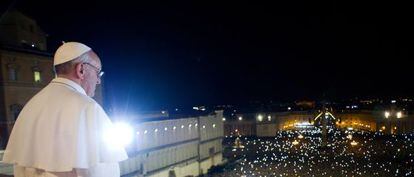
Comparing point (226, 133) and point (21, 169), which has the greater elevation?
point (21, 169)

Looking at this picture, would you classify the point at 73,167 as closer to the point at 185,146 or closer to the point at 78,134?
the point at 78,134

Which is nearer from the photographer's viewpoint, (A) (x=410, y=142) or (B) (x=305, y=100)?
(A) (x=410, y=142)

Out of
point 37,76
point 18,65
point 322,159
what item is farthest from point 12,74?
point 322,159

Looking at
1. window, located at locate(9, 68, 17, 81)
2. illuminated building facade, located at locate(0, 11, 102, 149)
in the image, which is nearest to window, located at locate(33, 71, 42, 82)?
illuminated building facade, located at locate(0, 11, 102, 149)

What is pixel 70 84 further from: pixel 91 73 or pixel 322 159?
pixel 322 159

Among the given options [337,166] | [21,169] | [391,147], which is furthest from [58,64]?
[391,147]

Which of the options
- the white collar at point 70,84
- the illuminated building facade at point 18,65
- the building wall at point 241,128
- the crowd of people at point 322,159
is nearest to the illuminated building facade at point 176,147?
the crowd of people at point 322,159

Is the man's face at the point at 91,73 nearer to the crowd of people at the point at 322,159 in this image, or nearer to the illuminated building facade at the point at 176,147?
the illuminated building facade at the point at 176,147
